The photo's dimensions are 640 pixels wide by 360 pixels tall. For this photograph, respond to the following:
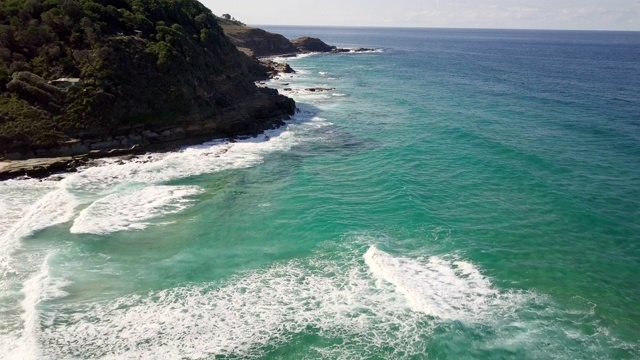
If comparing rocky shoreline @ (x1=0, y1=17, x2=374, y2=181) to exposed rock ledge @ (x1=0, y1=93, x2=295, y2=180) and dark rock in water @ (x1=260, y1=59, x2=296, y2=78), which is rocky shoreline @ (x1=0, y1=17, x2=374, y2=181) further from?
dark rock in water @ (x1=260, y1=59, x2=296, y2=78)

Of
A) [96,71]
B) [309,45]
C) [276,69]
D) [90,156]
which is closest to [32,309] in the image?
[90,156]

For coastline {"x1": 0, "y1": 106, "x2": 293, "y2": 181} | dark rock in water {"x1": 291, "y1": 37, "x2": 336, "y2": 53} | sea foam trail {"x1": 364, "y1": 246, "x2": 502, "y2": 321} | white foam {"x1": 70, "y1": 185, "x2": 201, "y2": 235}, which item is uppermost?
dark rock in water {"x1": 291, "y1": 37, "x2": 336, "y2": 53}

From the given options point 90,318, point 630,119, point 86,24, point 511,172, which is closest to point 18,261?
point 90,318

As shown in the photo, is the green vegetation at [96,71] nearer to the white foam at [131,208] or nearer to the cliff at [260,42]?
the white foam at [131,208]

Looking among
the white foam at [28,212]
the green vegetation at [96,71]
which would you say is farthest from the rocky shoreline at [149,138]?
the white foam at [28,212]

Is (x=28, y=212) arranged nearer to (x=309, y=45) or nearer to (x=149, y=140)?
(x=149, y=140)

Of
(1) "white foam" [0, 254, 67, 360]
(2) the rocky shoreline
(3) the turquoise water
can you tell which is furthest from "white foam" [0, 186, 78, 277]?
(2) the rocky shoreline
